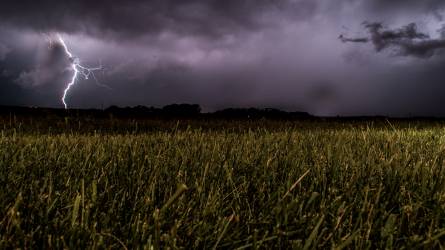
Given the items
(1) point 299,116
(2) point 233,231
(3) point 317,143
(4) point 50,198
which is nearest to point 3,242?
(4) point 50,198

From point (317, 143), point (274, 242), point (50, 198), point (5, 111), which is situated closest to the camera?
point (274, 242)

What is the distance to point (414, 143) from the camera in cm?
402

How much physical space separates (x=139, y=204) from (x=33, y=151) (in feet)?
4.64

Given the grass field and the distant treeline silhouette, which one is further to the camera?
the distant treeline silhouette

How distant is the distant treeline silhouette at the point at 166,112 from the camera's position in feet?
34.7

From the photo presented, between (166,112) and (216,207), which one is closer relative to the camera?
(216,207)

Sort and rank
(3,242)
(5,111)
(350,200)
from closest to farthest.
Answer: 1. (3,242)
2. (350,200)
3. (5,111)

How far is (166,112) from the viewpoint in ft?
40.7

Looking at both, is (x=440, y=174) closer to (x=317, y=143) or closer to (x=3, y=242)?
(x=317, y=143)

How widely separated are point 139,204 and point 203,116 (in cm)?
993

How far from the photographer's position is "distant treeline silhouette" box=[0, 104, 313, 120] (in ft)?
34.7

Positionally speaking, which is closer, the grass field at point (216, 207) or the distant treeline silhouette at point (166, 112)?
the grass field at point (216, 207)

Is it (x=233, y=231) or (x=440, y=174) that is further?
(x=440, y=174)

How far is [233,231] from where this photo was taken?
1495 mm
